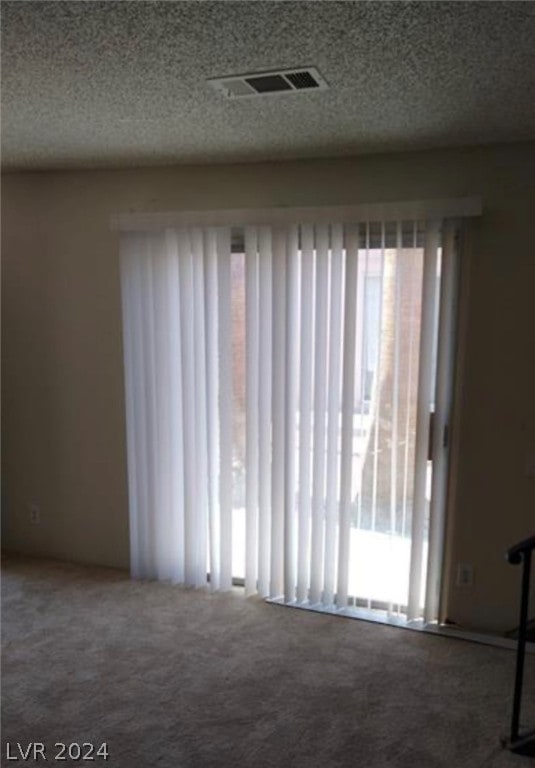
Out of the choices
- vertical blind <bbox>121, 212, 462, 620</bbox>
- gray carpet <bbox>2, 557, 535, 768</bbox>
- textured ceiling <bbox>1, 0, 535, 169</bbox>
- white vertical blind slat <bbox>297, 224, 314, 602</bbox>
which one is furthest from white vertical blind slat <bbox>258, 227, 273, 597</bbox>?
textured ceiling <bbox>1, 0, 535, 169</bbox>

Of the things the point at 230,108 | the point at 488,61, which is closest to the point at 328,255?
the point at 230,108

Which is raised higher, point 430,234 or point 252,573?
point 430,234

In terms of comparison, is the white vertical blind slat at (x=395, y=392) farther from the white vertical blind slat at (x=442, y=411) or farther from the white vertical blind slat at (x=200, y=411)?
the white vertical blind slat at (x=200, y=411)

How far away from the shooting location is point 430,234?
278 cm

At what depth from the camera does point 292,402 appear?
3100 millimetres

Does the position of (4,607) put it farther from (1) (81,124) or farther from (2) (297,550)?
(1) (81,124)

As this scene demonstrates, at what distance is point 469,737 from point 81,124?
118 inches

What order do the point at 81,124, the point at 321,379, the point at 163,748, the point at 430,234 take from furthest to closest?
the point at 321,379 → the point at 430,234 → the point at 81,124 → the point at 163,748

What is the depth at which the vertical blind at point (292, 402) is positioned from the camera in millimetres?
2887

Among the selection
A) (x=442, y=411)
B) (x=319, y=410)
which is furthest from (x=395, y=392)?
(x=319, y=410)

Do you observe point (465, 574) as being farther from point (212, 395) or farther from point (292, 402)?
point (212, 395)

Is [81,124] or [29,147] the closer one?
[81,124]

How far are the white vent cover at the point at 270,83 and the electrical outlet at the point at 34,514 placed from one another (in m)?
2.92

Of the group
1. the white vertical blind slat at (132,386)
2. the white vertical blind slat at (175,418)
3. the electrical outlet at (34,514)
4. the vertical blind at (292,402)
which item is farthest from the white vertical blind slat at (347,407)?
the electrical outlet at (34,514)
